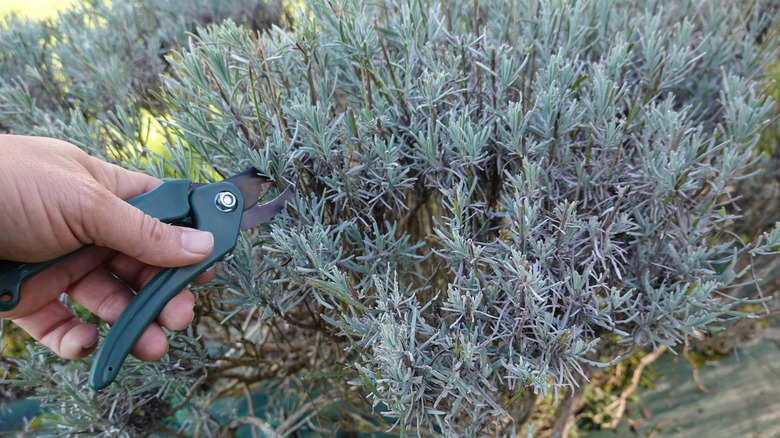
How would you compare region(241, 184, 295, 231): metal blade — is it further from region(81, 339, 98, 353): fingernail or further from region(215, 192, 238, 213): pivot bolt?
region(81, 339, 98, 353): fingernail

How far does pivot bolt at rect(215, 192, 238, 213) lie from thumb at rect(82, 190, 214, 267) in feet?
0.38

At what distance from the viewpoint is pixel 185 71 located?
171 cm

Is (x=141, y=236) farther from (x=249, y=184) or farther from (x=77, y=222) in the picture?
(x=249, y=184)

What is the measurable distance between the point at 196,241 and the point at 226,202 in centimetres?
14

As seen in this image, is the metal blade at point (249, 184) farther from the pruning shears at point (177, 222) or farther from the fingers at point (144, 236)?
the fingers at point (144, 236)

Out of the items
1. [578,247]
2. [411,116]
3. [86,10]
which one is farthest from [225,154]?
[86,10]

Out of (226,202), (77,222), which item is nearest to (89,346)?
(77,222)

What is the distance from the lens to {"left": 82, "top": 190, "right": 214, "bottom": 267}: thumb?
147cm

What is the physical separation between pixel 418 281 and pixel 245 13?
1.72 metres

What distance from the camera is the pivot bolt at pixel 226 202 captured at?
5.25 ft

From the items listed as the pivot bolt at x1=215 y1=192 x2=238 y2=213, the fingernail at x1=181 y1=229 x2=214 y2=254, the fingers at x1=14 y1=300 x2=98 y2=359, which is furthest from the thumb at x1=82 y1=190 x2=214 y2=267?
the fingers at x1=14 y1=300 x2=98 y2=359

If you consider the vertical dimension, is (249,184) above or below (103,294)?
above

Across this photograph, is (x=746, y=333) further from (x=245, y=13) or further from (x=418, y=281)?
(x=245, y=13)

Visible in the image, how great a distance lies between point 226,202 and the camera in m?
1.60
